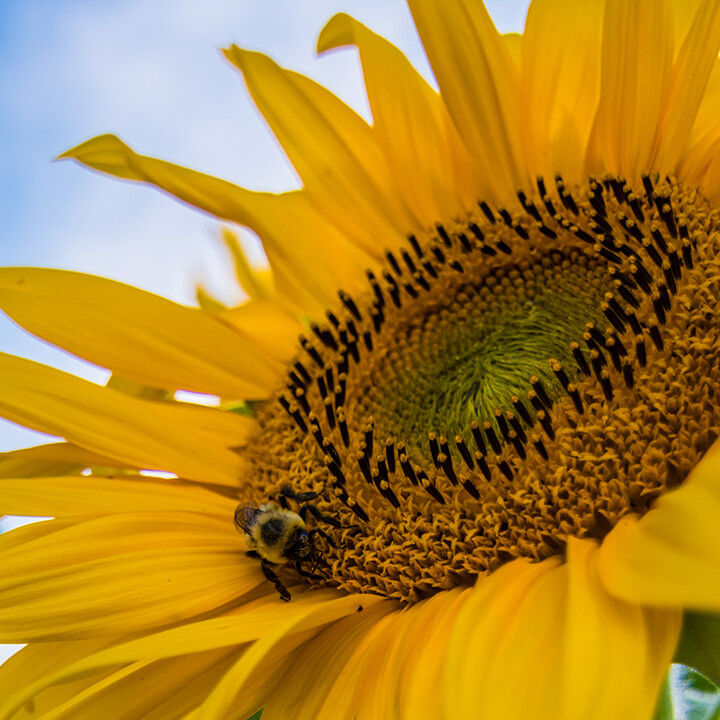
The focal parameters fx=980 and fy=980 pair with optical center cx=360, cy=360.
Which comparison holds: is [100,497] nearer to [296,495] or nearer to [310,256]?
[296,495]

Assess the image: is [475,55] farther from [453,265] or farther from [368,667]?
[368,667]

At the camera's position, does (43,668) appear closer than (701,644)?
No

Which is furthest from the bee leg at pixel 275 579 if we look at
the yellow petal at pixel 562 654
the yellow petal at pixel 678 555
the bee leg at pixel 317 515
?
the yellow petal at pixel 678 555

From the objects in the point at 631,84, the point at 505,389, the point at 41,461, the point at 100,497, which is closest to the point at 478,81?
the point at 631,84

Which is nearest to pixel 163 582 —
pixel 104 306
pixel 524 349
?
pixel 104 306

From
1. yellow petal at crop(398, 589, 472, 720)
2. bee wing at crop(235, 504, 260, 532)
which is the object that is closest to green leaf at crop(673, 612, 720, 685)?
yellow petal at crop(398, 589, 472, 720)

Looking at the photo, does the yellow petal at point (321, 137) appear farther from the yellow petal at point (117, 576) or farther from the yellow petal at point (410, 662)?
the yellow petal at point (410, 662)
